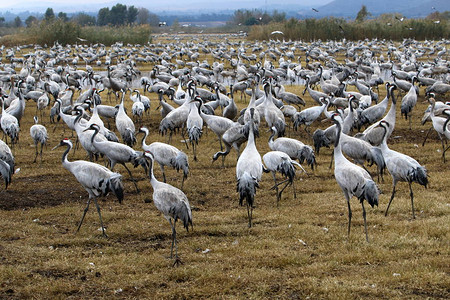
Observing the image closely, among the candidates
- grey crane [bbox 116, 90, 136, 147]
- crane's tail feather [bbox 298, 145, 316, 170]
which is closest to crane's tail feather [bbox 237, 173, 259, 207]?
crane's tail feather [bbox 298, 145, 316, 170]

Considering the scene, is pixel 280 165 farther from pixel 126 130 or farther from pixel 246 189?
pixel 126 130

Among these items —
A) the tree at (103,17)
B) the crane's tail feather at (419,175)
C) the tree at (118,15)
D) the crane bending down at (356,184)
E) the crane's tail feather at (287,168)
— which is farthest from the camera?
the tree at (118,15)

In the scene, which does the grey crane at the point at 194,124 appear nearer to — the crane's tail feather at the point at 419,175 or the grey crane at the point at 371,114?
the grey crane at the point at 371,114

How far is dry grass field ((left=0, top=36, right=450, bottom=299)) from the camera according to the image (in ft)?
18.9

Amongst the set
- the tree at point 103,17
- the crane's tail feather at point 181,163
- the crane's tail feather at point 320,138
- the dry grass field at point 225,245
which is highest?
the tree at point 103,17

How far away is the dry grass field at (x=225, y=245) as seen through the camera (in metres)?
5.76

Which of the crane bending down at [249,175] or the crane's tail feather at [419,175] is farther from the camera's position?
the crane's tail feather at [419,175]

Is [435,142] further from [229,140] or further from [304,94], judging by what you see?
[304,94]

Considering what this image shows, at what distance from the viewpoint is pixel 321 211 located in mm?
8344

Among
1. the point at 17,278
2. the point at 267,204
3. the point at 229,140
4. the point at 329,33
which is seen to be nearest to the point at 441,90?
the point at 229,140

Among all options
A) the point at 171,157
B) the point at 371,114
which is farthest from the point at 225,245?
the point at 371,114

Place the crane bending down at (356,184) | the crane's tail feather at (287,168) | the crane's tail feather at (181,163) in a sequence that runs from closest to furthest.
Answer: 1. the crane bending down at (356,184)
2. the crane's tail feather at (287,168)
3. the crane's tail feather at (181,163)

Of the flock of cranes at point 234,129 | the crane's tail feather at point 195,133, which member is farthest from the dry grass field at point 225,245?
the crane's tail feather at point 195,133

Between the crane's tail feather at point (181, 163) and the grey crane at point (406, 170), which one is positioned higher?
the grey crane at point (406, 170)
